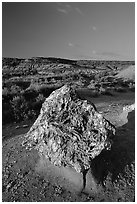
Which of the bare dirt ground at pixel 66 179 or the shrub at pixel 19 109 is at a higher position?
the shrub at pixel 19 109

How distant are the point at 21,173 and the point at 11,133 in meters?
2.63

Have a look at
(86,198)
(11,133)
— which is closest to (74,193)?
(86,198)

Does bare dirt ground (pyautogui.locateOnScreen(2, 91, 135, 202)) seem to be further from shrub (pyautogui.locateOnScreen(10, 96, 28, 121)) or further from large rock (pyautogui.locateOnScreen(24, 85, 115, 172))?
shrub (pyautogui.locateOnScreen(10, 96, 28, 121))

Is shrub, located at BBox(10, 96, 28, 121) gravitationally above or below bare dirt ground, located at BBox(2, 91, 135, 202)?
above

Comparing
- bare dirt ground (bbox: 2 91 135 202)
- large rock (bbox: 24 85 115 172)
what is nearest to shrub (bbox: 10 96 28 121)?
bare dirt ground (bbox: 2 91 135 202)

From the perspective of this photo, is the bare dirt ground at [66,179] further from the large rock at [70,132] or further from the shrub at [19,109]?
the shrub at [19,109]

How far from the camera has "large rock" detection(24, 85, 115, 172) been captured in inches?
181

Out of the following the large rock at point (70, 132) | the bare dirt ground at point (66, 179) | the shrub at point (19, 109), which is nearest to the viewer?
the large rock at point (70, 132)

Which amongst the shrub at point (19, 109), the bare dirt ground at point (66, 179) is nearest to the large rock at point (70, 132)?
the bare dirt ground at point (66, 179)

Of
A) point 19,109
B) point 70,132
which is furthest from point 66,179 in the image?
point 19,109

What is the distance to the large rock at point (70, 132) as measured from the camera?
15.1 ft

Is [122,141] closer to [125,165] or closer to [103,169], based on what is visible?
[125,165]

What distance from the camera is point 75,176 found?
16.3 feet

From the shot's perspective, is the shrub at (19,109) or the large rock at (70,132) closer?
the large rock at (70,132)
